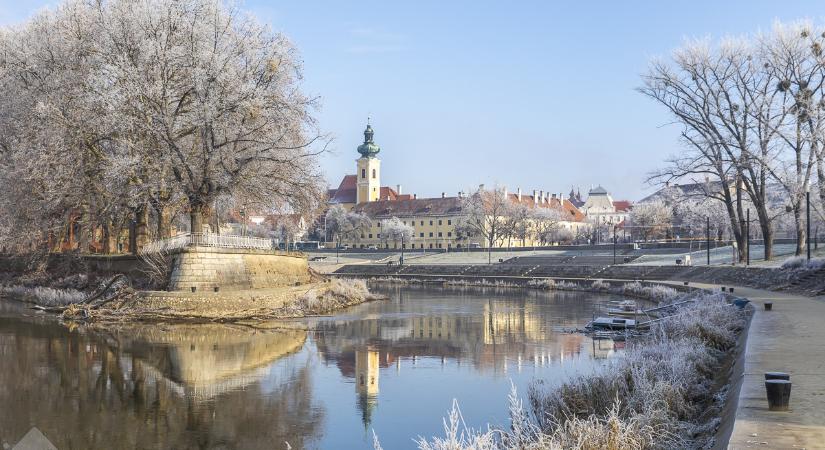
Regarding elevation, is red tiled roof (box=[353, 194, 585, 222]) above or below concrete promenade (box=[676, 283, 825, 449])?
above

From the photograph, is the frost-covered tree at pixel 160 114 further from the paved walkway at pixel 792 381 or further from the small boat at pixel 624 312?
the paved walkway at pixel 792 381

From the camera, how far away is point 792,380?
32.7 feet

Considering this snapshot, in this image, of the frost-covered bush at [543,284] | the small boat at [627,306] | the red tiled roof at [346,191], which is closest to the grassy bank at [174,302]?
the small boat at [627,306]

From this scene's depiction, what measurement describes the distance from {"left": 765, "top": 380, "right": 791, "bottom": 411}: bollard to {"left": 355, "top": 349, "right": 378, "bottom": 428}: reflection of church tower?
627cm

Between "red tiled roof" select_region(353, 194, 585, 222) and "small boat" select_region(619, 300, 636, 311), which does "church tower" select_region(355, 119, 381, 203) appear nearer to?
"red tiled roof" select_region(353, 194, 585, 222)

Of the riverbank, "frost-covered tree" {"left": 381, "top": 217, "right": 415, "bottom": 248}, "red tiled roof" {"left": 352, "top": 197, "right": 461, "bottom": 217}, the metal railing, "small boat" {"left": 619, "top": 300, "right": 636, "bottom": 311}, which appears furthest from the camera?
"red tiled roof" {"left": 352, "top": 197, "right": 461, "bottom": 217}

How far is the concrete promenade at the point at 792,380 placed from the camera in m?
7.08

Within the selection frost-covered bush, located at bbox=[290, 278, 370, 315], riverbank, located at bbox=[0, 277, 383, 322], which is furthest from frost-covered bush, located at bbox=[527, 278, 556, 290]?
riverbank, located at bbox=[0, 277, 383, 322]

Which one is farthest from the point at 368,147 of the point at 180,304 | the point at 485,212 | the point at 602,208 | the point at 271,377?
the point at 271,377

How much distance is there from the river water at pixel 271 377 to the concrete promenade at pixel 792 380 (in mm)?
3671

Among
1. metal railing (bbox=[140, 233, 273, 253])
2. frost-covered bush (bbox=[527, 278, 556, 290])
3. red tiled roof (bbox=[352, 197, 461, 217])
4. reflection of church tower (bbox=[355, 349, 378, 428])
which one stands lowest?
frost-covered bush (bbox=[527, 278, 556, 290])

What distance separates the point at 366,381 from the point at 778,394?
9.40 m

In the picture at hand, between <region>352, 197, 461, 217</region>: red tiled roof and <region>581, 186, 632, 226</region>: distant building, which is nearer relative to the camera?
<region>352, 197, 461, 217</region>: red tiled roof

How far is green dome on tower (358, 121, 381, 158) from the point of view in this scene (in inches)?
5664
